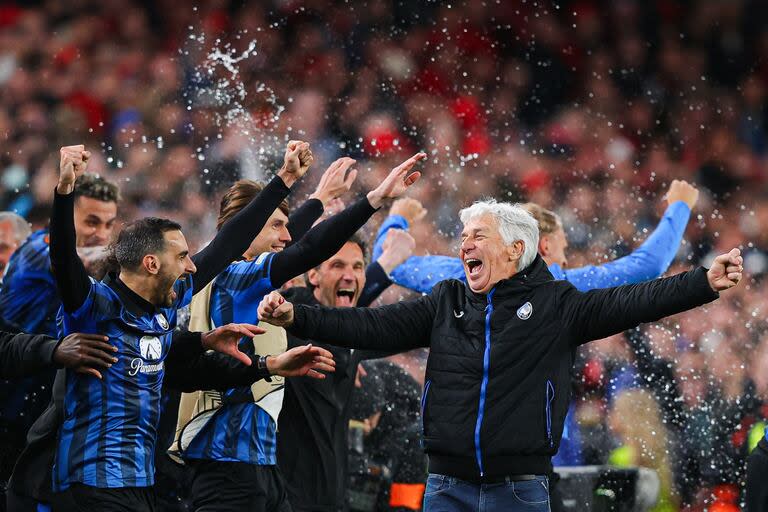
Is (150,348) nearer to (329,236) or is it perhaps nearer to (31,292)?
(329,236)

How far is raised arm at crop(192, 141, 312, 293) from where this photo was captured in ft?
9.70

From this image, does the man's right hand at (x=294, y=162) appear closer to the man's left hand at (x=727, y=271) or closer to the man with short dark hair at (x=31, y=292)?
the man with short dark hair at (x=31, y=292)

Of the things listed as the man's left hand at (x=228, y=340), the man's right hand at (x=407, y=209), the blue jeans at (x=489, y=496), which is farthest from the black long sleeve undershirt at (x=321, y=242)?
the man's right hand at (x=407, y=209)

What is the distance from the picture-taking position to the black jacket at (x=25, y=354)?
102 inches

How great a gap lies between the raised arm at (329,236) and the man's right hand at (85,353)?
2.04 ft

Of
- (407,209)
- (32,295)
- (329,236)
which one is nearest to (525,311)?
(329,236)

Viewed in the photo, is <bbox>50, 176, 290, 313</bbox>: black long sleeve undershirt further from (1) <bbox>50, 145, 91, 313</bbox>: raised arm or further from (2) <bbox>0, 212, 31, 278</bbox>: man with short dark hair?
(2) <bbox>0, 212, 31, 278</bbox>: man with short dark hair

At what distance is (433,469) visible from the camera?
2713 mm

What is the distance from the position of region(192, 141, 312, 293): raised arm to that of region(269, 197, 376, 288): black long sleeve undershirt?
139 mm

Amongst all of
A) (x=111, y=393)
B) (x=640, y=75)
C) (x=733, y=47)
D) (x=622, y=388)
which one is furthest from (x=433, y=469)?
(x=733, y=47)

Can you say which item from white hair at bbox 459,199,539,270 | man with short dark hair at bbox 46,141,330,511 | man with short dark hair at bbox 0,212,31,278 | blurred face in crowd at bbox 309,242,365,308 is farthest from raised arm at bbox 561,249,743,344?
man with short dark hair at bbox 0,212,31,278

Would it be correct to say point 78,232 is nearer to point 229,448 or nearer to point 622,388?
point 229,448

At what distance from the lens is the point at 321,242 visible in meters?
2.86

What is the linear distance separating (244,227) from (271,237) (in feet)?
0.96
